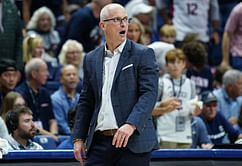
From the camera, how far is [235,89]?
8477 mm

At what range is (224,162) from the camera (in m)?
5.42

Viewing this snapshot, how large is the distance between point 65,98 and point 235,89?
2.39 metres

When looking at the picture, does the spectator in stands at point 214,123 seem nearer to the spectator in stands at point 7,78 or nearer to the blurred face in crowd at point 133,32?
the blurred face in crowd at point 133,32

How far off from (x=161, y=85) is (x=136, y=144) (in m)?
2.83

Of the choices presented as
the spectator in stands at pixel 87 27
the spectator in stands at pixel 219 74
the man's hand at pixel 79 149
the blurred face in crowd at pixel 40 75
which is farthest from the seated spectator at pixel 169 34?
the man's hand at pixel 79 149

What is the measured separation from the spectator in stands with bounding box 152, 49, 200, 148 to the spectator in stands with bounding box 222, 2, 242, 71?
291 centimetres

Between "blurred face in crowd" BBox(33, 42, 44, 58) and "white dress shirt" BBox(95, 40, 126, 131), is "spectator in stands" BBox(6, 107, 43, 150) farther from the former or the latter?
"blurred face in crowd" BBox(33, 42, 44, 58)

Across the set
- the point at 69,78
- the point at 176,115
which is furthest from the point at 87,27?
the point at 176,115

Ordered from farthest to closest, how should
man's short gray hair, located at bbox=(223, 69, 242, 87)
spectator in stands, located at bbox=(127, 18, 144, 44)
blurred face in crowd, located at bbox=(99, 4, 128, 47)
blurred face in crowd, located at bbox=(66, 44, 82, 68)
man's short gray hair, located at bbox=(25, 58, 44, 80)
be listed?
1. blurred face in crowd, located at bbox=(66, 44, 82, 68)
2. man's short gray hair, located at bbox=(223, 69, 242, 87)
3. man's short gray hair, located at bbox=(25, 58, 44, 80)
4. spectator in stands, located at bbox=(127, 18, 144, 44)
5. blurred face in crowd, located at bbox=(99, 4, 128, 47)

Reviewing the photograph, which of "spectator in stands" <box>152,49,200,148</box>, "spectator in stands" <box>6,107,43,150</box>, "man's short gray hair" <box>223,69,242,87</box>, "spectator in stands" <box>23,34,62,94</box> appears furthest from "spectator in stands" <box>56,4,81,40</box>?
"spectator in stands" <box>6,107,43,150</box>

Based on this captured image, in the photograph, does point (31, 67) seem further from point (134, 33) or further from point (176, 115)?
point (176, 115)

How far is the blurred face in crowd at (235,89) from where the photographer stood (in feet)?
27.8

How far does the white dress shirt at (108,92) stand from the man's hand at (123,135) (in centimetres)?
18

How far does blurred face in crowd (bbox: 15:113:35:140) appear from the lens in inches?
241
